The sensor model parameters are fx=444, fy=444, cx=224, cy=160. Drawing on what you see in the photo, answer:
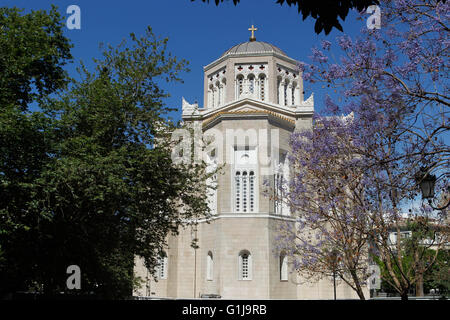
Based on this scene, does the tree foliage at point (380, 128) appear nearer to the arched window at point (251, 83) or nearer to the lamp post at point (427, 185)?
the lamp post at point (427, 185)

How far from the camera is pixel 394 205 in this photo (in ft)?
38.4

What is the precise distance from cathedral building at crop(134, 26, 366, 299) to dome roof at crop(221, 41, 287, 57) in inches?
6.2

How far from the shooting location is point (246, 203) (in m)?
27.9

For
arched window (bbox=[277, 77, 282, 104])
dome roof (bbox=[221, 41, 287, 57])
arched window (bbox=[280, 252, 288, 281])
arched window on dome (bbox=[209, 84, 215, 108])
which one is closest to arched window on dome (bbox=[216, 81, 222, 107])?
arched window on dome (bbox=[209, 84, 215, 108])

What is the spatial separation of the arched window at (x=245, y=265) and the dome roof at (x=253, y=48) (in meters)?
15.1

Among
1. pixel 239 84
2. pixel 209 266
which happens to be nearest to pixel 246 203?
pixel 209 266

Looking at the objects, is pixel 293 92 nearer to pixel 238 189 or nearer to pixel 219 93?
pixel 219 93

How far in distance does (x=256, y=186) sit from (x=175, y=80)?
13.3m

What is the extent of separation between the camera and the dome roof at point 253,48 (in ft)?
109

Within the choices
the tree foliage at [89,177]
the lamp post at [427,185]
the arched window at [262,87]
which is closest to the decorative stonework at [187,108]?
the arched window at [262,87]

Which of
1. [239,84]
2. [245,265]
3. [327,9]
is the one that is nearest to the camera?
[327,9]

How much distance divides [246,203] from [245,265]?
3787mm
